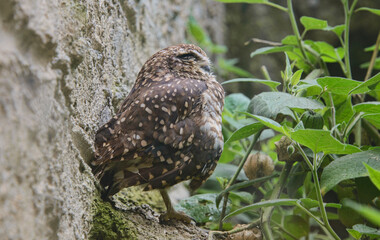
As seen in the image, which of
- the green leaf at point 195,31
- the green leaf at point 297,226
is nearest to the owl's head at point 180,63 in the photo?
the green leaf at point 297,226

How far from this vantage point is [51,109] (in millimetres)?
903

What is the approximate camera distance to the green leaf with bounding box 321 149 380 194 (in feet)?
3.62

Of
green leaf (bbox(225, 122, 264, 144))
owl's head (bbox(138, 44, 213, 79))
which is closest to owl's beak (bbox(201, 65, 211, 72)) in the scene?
owl's head (bbox(138, 44, 213, 79))

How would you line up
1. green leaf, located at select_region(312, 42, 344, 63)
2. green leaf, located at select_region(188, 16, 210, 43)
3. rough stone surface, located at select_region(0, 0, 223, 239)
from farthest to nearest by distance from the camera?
green leaf, located at select_region(188, 16, 210, 43) < green leaf, located at select_region(312, 42, 344, 63) < rough stone surface, located at select_region(0, 0, 223, 239)

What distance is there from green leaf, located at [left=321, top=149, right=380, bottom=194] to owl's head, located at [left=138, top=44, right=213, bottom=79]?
1.94 ft

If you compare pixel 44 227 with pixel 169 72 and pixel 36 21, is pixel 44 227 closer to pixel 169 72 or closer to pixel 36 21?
pixel 36 21

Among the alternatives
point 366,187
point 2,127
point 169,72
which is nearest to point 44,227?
point 2,127

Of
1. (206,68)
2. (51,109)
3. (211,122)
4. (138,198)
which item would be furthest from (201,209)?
(51,109)

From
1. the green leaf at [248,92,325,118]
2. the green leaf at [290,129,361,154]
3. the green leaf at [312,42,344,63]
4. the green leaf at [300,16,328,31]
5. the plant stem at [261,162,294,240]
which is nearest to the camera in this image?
the green leaf at [290,129,361,154]

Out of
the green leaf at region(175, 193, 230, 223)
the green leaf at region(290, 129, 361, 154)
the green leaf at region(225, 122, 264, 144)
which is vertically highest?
the green leaf at region(290, 129, 361, 154)

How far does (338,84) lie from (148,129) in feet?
1.99

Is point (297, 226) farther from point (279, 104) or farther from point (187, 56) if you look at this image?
point (187, 56)

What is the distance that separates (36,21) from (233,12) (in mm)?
3586

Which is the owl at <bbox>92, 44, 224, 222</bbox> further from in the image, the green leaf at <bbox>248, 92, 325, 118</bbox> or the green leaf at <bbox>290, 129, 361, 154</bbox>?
the green leaf at <bbox>290, 129, 361, 154</bbox>
